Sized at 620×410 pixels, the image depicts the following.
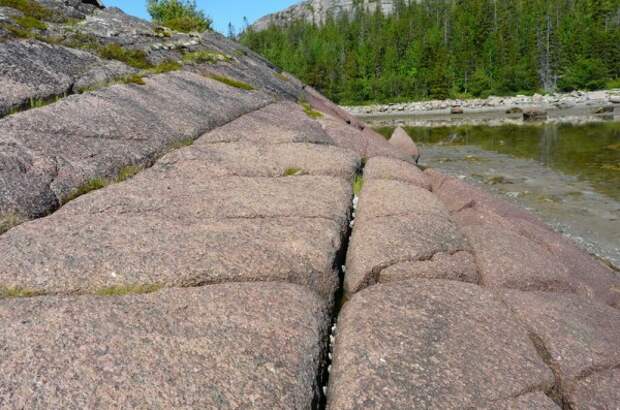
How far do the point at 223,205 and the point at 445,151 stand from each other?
111 ft

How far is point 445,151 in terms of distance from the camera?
37.8 metres

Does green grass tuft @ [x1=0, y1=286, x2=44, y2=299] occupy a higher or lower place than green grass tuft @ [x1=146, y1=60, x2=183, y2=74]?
lower

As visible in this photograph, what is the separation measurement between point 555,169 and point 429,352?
2603 centimetres

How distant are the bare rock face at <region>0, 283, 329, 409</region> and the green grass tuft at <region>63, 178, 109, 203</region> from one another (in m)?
2.92

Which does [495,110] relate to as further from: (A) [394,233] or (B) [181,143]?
(A) [394,233]

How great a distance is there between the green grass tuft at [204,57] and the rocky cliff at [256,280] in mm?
6666

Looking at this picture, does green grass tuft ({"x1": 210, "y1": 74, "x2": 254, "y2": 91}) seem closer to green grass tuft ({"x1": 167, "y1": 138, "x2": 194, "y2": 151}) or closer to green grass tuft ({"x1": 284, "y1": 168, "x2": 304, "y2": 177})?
green grass tuft ({"x1": 167, "y1": 138, "x2": 194, "y2": 151})

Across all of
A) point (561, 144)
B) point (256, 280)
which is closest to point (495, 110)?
point (561, 144)

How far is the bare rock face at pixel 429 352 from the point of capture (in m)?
3.84

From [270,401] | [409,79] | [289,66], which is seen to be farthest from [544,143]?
[289,66]

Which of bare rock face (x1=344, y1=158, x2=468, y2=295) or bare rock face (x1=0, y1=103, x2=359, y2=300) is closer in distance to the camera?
bare rock face (x1=0, y1=103, x2=359, y2=300)

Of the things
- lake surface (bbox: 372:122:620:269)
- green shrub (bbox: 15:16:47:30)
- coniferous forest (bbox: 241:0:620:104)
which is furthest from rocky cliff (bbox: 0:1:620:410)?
coniferous forest (bbox: 241:0:620:104)

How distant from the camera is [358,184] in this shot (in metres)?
8.86

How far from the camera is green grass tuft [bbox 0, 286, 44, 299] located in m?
4.43
